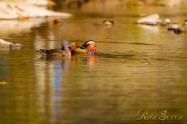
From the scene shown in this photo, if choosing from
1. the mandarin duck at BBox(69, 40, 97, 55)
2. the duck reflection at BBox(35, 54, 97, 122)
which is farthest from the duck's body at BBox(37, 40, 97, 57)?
the duck reflection at BBox(35, 54, 97, 122)

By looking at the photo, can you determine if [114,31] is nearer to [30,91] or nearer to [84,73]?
[84,73]

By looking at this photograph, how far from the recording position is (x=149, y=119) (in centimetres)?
1611

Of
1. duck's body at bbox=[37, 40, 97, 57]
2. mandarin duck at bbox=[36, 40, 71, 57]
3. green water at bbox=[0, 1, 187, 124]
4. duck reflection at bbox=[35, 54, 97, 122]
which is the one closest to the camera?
green water at bbox=[0, 1, 187, 124]

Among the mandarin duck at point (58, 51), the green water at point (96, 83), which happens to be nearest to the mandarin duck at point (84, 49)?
the green water at point (96, 83)

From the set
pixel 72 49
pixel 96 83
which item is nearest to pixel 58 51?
pixel 72 49

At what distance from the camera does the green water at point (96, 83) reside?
16594 millimetres

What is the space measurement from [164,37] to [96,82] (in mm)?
17510

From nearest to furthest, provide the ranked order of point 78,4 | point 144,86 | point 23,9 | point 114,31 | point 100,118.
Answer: point 100,118, point 144,86, point 114,31, point 23,9, point 78,4

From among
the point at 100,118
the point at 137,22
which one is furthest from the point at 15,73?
the point at 137,22

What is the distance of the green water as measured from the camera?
54.4 feet

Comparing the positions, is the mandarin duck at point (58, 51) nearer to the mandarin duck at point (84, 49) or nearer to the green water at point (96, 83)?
the green water at point (96, 83)

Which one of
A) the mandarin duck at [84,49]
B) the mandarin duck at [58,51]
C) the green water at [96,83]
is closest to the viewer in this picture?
the green water at [96,83]

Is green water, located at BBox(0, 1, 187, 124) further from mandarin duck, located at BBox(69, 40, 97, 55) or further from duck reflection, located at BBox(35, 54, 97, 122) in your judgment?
mandarin duck, located at BBox(69, 40, 97, 55)

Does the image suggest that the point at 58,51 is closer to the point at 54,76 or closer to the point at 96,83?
the point at 54,76
